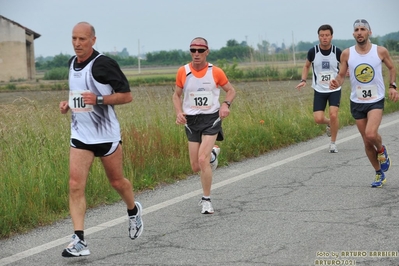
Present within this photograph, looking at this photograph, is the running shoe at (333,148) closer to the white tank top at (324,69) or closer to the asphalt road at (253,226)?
the white tank top at (324,69)

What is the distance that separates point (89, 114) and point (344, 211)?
9.19 feet

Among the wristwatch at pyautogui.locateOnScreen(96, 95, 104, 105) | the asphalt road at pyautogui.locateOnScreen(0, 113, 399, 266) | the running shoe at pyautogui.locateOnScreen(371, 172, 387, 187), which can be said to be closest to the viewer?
the asphalt road at pyautogui.locateOnScreen(0, 113, 399, 266)

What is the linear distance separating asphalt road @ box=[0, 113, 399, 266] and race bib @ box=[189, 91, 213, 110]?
1.06 m

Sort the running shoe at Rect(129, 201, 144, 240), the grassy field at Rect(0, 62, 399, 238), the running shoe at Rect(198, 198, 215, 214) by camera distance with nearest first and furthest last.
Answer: the running shoe at Rect(129, 201, 144, 240), the running shoe at Rect(198, 198, 215, 214), the grassy field at Rect(0, 62, 399, 238)

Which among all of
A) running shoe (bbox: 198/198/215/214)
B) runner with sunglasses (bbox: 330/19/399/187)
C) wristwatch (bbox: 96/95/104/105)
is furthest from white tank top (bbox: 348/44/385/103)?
wristwatch (bbox: 96/95/104/105)

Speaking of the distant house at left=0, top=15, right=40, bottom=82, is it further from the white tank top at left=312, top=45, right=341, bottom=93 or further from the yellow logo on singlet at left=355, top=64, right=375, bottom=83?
the yellow logo on singlet at left=355, top=64, right=375, bottom=83

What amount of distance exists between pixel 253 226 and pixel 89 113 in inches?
74.1

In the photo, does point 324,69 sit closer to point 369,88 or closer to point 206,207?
point 369,88

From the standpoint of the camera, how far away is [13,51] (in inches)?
2275

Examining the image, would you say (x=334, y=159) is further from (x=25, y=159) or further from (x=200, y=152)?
(x=25, y=159)

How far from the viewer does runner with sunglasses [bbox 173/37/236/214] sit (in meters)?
8.23

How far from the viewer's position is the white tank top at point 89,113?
6.48 m

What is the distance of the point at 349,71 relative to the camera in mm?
9477

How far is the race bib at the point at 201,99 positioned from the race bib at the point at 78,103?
80.9 inches
